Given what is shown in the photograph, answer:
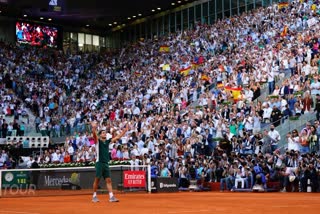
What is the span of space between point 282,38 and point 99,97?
1801 centimetres

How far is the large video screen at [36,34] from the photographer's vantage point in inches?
2308

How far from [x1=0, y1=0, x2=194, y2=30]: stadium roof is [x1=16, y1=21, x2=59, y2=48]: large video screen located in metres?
0.95

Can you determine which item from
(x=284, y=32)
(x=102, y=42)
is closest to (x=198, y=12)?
(x=102, y=42)

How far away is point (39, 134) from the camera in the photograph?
4319cm

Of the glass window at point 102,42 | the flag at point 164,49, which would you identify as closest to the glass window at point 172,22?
the flag at point 164,49

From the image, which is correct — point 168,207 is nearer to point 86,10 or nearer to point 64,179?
point 64,179

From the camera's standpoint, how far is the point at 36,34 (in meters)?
59.7

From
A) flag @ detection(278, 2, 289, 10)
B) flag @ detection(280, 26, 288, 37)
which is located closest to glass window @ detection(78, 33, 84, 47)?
flag @ detection(278, 2, 289, 10)

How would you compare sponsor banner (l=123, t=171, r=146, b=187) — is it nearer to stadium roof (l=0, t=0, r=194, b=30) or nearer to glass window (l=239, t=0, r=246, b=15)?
glass window (l=239, t=0, r=246, b=15)

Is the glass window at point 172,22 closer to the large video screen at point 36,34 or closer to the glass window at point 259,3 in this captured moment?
the glass window at point 259,3

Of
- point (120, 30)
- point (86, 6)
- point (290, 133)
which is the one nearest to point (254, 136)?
point (290, 133)

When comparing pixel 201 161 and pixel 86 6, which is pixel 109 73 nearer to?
pixel 86 6

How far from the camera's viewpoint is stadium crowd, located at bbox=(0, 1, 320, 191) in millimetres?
27281

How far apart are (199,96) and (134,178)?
13.2m
